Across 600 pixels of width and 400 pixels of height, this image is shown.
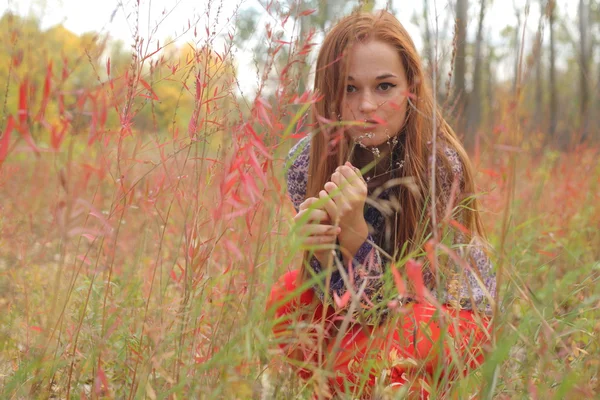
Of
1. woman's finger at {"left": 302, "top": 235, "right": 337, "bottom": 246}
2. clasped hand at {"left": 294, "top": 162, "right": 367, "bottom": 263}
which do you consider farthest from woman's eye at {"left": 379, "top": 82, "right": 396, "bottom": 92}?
woman's finger at {"left": 302, "top": 235, "right": 337, "bottom": 246}

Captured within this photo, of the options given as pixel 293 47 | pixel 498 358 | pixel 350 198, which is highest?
pixel 293 47

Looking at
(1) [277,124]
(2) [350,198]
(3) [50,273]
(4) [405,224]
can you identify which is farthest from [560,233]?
(3) [50,273]

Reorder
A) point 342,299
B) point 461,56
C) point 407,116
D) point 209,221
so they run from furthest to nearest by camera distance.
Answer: point 461,56 → point 407,116 → point 209,221 → point 342,299

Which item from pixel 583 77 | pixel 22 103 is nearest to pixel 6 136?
pixel 22 103

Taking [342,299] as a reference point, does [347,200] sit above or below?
above

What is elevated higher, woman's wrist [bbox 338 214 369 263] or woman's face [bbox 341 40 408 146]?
woman's face [bbox 341 40 408 146]

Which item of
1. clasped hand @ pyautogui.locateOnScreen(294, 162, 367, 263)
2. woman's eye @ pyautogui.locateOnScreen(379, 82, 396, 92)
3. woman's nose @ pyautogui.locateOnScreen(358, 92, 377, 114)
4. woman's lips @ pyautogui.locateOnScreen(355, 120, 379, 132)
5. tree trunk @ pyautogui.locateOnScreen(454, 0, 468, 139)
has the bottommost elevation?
clasped hand @ pyautogui.locateOnScreen(294, 162, 367, 263)

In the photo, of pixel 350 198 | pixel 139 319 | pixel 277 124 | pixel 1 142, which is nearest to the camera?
pixel 1 142

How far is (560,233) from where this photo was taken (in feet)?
8.86

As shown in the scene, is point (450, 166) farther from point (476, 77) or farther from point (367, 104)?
point (476, 77)

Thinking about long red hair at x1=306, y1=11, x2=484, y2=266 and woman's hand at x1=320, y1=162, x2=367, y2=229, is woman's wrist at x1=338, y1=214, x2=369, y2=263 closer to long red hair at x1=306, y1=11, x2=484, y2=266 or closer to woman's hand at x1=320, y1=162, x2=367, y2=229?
woman's hand at x1=320, y1=162, x2=367, y2=229

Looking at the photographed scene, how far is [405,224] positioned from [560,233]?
56.2 inches

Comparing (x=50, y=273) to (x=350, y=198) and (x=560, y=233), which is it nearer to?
(x=350, y=198)

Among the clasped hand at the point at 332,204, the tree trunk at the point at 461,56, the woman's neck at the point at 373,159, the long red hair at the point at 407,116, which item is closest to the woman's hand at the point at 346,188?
the clasped hand at the point at 332,204
